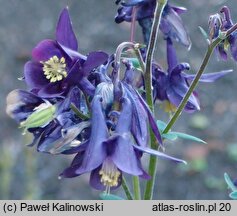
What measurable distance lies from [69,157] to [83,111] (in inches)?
99.5

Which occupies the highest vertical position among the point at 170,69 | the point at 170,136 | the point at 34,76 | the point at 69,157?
the point at 34,76

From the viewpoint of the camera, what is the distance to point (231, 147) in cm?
404

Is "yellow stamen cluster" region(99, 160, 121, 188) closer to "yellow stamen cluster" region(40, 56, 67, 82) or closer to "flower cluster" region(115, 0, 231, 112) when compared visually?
"yellow stamen cluster" region(40, 56, 67, 82)

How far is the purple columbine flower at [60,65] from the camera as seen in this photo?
1.45m

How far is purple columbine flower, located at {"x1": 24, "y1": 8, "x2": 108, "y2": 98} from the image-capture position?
1.45m

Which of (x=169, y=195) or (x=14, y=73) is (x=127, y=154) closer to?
(x=169, y=195)

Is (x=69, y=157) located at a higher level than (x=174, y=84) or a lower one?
lower

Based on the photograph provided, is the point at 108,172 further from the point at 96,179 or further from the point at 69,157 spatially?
the point at 69,157

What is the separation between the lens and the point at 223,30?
1.65 metres

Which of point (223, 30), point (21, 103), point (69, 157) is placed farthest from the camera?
point (69, 157)

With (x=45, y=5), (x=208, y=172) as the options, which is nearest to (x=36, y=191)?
(x=208, y=172)

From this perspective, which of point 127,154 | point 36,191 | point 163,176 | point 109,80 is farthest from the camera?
point 163,176

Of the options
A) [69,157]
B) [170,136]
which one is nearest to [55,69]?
[170,136]

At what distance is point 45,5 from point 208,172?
2.22 meters
